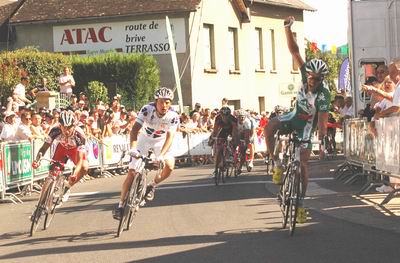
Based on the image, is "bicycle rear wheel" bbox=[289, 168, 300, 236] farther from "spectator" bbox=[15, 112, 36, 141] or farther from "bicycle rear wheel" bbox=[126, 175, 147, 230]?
"spectator" bbox=[15, 112, 36, 141]

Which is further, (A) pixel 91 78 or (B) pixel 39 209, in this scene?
(A) pixel 91 78

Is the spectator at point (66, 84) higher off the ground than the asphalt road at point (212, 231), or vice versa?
the spectator at point (66, 84)

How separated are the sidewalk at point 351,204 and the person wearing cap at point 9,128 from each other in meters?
5.98

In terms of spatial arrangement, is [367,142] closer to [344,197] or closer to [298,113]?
[344,197]

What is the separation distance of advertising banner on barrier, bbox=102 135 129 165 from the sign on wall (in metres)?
12.6

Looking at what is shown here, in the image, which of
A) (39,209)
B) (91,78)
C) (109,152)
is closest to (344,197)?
(39,209)

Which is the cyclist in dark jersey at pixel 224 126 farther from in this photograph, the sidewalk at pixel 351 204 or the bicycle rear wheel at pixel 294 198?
the bicycle rear wheel at pixel 294 198

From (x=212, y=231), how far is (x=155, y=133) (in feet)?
5.88

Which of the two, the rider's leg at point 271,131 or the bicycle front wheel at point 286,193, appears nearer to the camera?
the bicycle front wheel at point 286,193

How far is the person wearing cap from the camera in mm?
20078

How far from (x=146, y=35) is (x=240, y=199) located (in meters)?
24.7

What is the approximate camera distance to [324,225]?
1212 centimetres

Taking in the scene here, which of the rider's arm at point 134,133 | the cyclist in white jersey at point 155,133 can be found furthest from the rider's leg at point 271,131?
the rider's arm at point 134,133

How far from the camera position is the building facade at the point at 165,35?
39750 millimetres
